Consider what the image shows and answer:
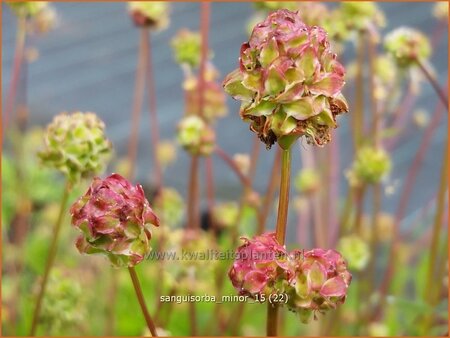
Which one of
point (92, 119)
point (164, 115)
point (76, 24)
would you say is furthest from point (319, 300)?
point (76, 24)

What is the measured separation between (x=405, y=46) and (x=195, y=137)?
0.18m

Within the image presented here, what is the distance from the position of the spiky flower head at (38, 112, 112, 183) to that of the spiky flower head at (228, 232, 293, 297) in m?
0.19

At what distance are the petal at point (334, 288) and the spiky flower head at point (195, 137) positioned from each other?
32 centimetres

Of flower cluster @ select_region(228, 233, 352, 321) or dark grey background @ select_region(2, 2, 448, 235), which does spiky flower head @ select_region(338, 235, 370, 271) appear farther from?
dark grey background @ select_region(2, 2, 448, 235)

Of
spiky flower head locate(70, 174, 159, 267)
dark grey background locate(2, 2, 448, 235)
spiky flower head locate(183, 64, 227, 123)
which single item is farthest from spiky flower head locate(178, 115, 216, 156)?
dark grey background locate(2, 2, 448, 235)

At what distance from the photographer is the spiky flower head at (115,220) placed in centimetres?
34

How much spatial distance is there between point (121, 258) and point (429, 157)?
1410 mm

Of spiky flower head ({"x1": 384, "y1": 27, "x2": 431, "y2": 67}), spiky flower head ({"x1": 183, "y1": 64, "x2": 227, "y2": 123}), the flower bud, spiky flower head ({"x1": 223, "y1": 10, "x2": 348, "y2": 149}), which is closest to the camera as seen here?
spiky flower head ({"x1": 223, "y1": 10, "x2": 348, "y2": 149})

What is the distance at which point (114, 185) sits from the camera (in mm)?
344

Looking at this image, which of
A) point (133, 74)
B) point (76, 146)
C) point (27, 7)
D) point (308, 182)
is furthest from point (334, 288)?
point (133, 74)

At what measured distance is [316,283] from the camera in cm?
32

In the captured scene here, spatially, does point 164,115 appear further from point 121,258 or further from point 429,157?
point 121,258

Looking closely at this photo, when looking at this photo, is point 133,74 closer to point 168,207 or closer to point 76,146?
point 168,207

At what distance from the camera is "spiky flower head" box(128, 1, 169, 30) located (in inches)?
26.8
